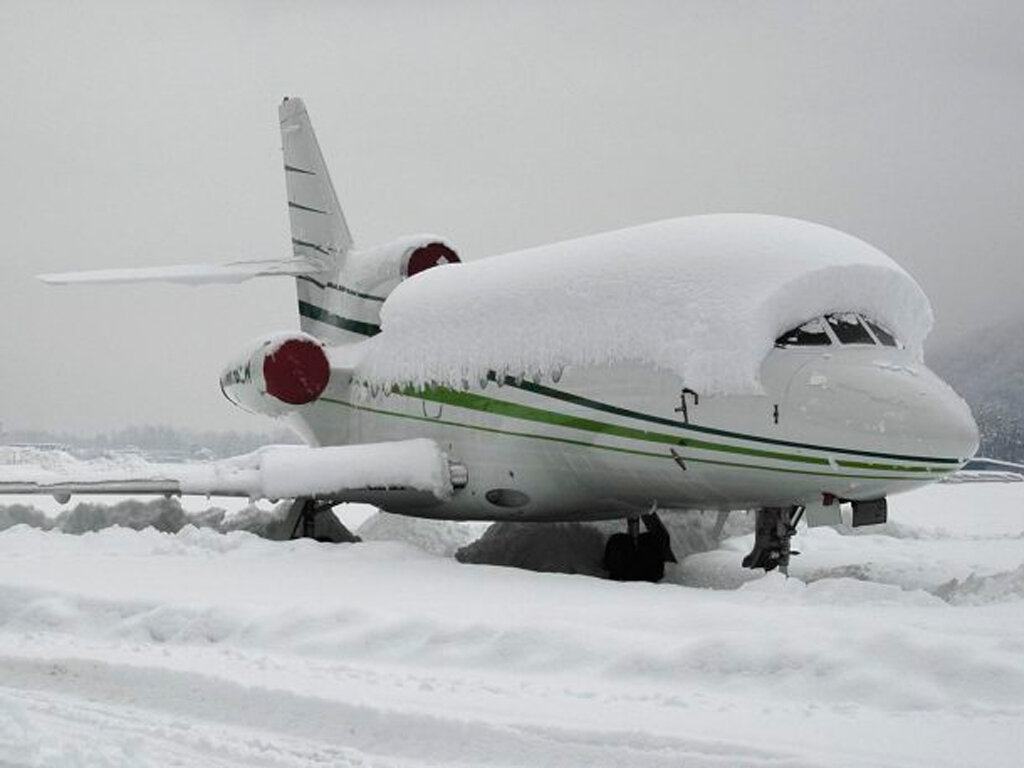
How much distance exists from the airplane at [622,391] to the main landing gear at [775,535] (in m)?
0.02

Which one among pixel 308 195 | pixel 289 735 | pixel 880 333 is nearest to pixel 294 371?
pixel 308 195

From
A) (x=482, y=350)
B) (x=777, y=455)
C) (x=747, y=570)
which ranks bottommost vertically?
(x=747, y=570)

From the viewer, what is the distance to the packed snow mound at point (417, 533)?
17359 millimetres

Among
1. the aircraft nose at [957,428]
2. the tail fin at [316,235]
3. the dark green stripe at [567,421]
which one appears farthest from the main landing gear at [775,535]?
the tail fin at [316,235]

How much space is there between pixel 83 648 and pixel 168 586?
1.81m

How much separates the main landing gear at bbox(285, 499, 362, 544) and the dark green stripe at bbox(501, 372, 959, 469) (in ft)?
10.8

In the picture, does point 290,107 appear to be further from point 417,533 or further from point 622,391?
point 622,391

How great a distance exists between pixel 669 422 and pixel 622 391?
615mm

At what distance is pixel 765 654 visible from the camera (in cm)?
580

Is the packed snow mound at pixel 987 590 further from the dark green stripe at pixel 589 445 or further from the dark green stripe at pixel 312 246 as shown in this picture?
the dark green stripe at pixel 312 246

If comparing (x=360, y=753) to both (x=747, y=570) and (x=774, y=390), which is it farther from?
(x=747, y=570)

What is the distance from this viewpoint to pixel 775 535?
11.3 m

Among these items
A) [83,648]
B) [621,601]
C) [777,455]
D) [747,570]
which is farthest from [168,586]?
[747,570]

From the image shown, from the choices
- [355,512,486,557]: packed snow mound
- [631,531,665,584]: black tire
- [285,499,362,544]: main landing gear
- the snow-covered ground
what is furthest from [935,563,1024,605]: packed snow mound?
[355,512,486,557]: packed snow mound
